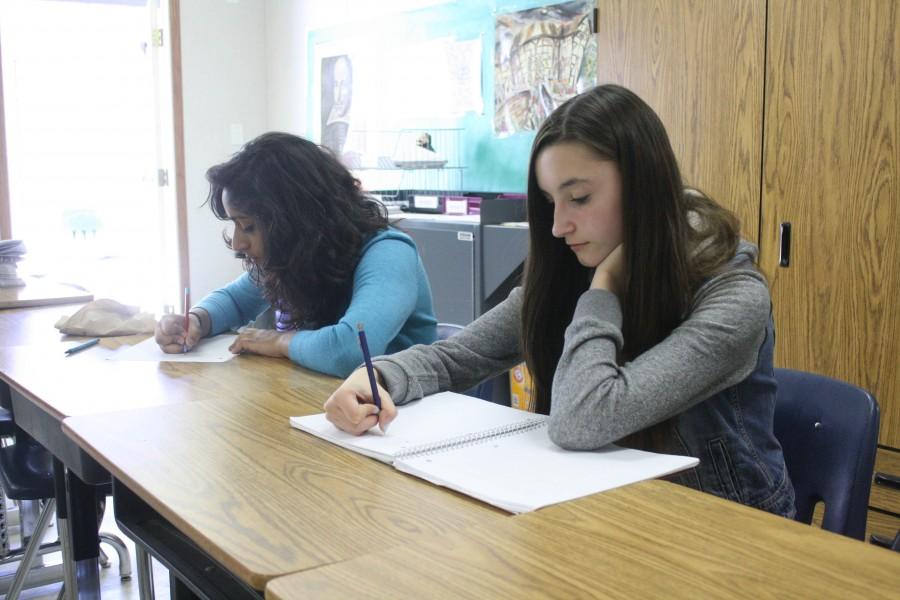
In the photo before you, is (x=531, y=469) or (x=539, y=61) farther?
(x=539, y=61)

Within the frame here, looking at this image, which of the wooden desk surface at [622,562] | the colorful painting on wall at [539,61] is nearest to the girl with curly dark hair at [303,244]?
the wooden desk surface at [622,562]

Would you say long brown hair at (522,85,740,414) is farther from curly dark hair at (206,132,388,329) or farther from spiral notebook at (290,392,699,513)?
curly dark hair at (206,132,388,329)

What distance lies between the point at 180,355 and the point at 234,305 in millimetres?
306

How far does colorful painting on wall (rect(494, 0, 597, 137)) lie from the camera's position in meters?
3.55

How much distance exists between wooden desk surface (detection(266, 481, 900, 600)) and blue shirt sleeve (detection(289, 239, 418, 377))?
0.84 m

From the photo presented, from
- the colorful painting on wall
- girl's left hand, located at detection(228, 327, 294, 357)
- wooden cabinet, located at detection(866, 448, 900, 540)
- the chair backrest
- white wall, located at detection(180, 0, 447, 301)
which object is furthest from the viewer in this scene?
white wall, located at detection(180, 0, 447, 301)

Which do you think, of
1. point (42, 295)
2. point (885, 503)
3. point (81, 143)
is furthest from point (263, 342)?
point (81, 143)

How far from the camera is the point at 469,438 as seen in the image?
3.94 ft

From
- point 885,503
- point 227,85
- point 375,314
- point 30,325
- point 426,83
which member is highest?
point 227,85

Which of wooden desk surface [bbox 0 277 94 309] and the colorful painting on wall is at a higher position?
the colorful painting on wall

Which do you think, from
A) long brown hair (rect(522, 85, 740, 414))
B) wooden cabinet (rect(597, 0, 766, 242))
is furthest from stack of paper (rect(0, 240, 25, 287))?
long brown hair (rect(522, 85, 740, 414))

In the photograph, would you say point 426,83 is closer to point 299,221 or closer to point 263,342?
point 299,221

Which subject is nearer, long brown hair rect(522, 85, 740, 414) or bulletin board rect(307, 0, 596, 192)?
long brown hair rect(522, 85, 740, 414)

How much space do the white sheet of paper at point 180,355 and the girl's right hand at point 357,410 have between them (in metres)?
0.65
